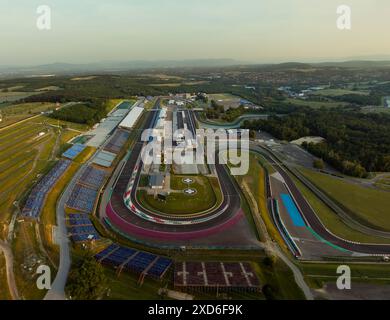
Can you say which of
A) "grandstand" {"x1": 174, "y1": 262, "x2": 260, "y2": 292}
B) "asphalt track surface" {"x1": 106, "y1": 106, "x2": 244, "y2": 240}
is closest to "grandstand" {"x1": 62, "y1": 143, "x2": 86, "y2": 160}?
"asphalt track surface" {"x1": 106, "y1": 106, "x2": 244, "y2": 240}

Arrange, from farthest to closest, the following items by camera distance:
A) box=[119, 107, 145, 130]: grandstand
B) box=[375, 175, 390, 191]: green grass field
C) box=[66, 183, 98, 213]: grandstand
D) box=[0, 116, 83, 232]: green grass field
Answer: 1. box=[119, 107, 145, 130]: grandstand
2. box=[375, 175, 390, 191]: green grass field
3. box=[0, 116, 83, 232]: green grass field
4. box=[66, 183, 98, 213]: grandstand

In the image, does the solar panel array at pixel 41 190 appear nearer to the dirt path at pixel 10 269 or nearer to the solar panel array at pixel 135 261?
the dirt path at pixel 10 269

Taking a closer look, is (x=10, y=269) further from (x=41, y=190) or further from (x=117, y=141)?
(x=117, y=141)

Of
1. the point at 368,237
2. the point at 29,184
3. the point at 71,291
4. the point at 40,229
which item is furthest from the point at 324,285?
the point at 29,184

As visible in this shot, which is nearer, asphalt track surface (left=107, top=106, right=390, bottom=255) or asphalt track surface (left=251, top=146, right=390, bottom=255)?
asphalt track surface (left=251, top=146, right=390, bottom=255)

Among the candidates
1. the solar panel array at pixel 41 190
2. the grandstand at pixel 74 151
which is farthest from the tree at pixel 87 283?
the grandstand at pixel 74 151

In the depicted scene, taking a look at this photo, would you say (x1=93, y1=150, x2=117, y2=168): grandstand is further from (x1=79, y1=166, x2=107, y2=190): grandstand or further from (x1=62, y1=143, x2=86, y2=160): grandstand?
(x1=62, y1=143, x2=86, y2=160): grandstand
